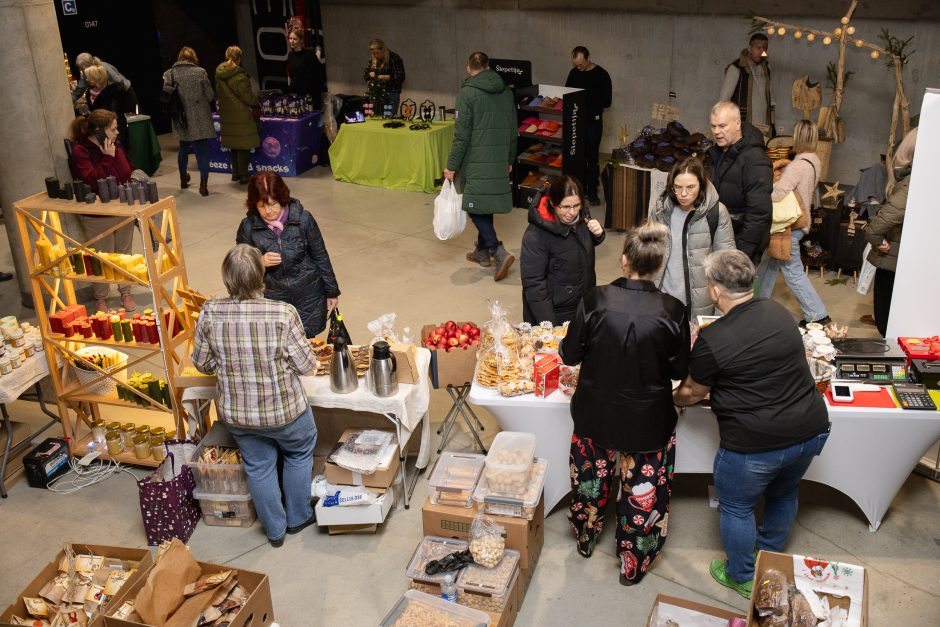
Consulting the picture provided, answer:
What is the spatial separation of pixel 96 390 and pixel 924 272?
188 inches

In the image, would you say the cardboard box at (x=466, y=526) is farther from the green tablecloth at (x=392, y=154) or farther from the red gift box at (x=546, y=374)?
the green tablecloth at (x=392, y=154)

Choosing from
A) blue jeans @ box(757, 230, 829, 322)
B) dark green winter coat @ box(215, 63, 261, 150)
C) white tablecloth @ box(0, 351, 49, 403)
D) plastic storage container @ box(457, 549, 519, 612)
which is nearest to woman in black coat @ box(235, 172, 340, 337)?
white tablecloth @ box(0, 351, 49, 403)

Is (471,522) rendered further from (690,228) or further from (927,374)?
(927,374)

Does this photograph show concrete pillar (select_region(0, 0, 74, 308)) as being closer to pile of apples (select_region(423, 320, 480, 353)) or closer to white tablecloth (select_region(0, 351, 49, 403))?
white tablecloth (select_region(0, 351, 49, 403))

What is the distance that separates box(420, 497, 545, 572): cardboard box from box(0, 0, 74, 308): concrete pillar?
4358mm

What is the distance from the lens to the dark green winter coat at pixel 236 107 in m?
10.2

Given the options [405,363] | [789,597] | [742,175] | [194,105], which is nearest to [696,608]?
[789,597]

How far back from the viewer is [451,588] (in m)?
3.60

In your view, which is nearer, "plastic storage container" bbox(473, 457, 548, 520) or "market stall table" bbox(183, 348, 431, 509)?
"plastic storage container" bbox(473, 457, 548, 520)

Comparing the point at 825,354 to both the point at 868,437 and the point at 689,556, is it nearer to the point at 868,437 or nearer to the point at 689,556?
the point at 868,437

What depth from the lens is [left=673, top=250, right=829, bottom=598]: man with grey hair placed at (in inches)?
137

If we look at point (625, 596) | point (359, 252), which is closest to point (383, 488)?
point (625, 596)

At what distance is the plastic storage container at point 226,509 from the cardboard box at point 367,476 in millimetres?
460

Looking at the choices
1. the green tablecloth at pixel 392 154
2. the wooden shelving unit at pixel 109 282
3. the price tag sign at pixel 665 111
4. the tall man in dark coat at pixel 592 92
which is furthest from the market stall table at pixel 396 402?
the green tablecloth at pixel 392 154
